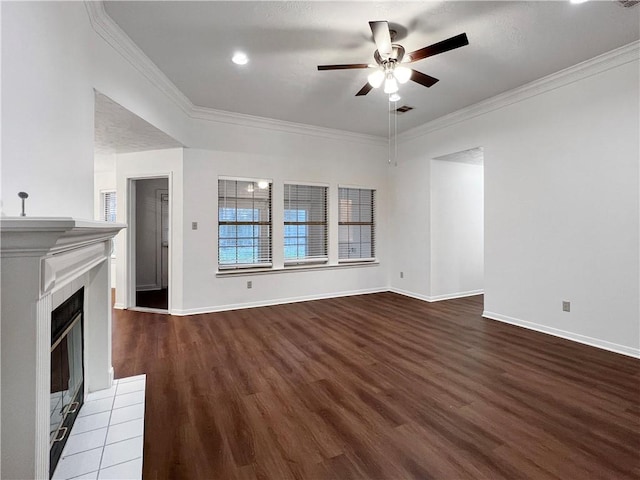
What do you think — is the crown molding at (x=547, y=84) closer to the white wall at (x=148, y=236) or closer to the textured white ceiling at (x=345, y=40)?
the textured white ceiling at (x=345, y=40)

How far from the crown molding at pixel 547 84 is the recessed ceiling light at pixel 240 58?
10.8 feet

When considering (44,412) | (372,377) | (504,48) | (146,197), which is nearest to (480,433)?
(372,377)

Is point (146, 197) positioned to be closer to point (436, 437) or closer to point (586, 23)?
point (436, 437)

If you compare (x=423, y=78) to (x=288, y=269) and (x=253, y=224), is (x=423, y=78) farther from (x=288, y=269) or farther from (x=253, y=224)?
(x=288, y=269)

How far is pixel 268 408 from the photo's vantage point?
7.25 ft

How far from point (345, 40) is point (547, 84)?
2.64 metres

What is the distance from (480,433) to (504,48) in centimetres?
343

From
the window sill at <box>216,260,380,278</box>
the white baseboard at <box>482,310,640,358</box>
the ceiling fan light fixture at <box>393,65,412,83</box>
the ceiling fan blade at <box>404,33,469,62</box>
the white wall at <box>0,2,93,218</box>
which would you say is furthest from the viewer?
the window sill at <box>216,260,380,278</box>

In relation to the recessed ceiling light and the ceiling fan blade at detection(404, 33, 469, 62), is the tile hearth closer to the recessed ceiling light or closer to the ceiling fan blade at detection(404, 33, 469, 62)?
the recessed ceiling light

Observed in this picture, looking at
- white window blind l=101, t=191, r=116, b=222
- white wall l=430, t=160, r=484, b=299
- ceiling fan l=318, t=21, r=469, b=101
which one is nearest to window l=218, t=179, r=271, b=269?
ceiling fan l=318, t=21, r=469, b=101

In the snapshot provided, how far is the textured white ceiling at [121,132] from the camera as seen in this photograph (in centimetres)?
297

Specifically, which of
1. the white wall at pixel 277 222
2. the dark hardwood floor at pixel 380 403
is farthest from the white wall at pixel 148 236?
the dark hardwood floor at pixel 380 403

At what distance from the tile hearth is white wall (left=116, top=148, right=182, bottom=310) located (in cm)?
226

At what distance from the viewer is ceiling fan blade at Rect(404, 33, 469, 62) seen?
2242 mm
